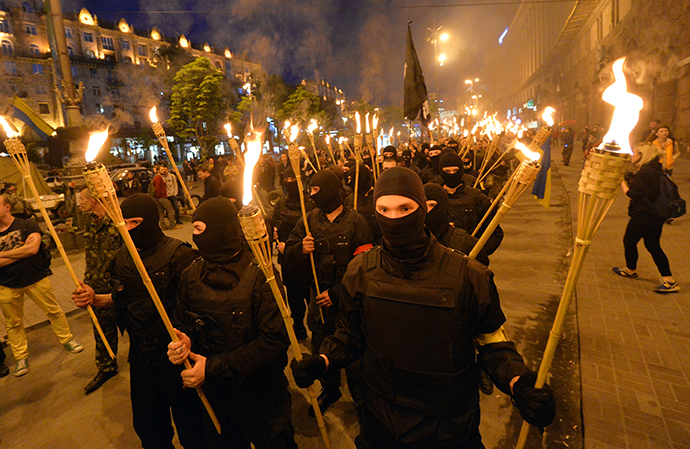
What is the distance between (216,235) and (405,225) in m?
1.25

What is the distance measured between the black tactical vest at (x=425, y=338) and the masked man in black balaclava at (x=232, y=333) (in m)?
0.73

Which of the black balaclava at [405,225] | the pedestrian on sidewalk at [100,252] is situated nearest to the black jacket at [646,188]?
the black balaclava at [405,225]

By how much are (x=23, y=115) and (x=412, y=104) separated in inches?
619

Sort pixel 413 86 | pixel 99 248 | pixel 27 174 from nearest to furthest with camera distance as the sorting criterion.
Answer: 1. pixel 27 174
2. pixel 99 248
3. pixel 413 86

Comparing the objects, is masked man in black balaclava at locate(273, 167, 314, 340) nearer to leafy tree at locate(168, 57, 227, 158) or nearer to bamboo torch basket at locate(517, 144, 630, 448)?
bamboo torch basket at locate(517, 144, 630, 448)

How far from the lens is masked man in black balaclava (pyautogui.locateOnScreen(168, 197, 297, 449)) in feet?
7.47

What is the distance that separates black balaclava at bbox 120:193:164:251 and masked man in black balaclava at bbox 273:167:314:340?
1514mm

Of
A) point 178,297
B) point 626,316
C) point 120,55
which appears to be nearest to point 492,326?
point 178,297

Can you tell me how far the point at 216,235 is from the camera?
2396 millimetres

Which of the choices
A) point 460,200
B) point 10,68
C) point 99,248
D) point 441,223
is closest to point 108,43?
point 10,68

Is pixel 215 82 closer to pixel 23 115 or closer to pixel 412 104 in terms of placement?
pixel 23 115

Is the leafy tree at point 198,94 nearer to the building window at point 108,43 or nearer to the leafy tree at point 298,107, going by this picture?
the leafy tree at point 298,107

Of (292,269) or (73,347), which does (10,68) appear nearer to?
(73,347)

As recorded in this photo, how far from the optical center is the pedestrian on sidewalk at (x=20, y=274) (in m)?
4.10
